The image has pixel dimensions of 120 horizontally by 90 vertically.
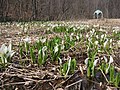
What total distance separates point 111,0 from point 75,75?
22.5m

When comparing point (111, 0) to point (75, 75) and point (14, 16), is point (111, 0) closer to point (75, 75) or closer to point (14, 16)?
point (14, 16)

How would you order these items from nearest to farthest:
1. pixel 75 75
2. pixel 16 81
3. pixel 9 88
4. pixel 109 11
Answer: pixel 9 88 → pixel 16 81 → pixel 75 75 → pixel 109 11

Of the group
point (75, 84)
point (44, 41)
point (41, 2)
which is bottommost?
point (75, 84)

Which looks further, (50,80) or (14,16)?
(14,16)

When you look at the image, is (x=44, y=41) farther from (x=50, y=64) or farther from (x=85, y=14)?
(x=85, y=14)

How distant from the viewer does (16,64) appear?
2.21 meters

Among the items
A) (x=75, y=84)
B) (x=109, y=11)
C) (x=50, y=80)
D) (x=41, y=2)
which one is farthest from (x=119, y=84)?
(x=109, y=11)

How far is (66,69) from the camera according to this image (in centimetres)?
191

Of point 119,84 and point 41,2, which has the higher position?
point 41,2

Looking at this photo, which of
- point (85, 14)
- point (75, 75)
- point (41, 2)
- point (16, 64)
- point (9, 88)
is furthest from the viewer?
point (85, 14)

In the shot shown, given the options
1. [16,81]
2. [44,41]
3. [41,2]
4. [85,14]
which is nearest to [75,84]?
[16,81]

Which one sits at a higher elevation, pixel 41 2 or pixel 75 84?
pixel 41 2

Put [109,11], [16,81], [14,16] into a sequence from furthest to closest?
1. [109,11]
2. [14,16]
3. [16,81]

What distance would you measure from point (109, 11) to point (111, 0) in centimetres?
105
